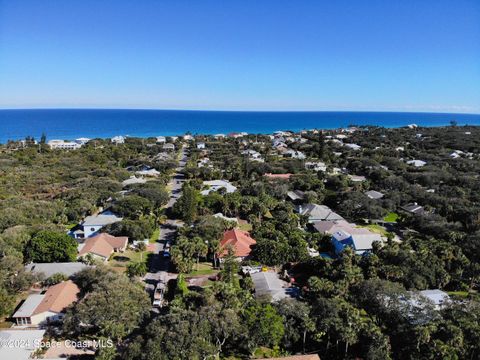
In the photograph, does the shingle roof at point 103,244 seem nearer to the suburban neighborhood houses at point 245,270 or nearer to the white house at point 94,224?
the suburban neighborhood houses at point 245,270

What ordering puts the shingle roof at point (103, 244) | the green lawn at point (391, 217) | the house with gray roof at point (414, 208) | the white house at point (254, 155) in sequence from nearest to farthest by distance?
the shingle roof at point (103, 244)
the house with gray roof at point (414, 208)
the green lawn at point (391, 217)
the white house at point (254, 155)

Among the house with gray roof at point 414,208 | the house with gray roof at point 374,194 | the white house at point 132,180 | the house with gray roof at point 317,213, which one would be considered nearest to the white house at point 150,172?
the white house at point 132,180

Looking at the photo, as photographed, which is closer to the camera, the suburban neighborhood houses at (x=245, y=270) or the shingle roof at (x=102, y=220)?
the suburban neighborhood houses at (x=245, y=270)

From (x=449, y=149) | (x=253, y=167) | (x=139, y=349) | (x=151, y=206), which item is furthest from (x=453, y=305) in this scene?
(x=449, y=149)

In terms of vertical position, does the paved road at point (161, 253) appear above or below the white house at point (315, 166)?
below

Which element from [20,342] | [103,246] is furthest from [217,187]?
[20,342]

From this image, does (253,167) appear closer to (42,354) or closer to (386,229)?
(386,229)

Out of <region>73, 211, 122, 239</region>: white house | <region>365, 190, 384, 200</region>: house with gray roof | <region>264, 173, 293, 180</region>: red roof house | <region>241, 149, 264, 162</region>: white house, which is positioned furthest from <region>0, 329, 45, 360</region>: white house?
<region>241, 149, 264, 162</region>: white house
